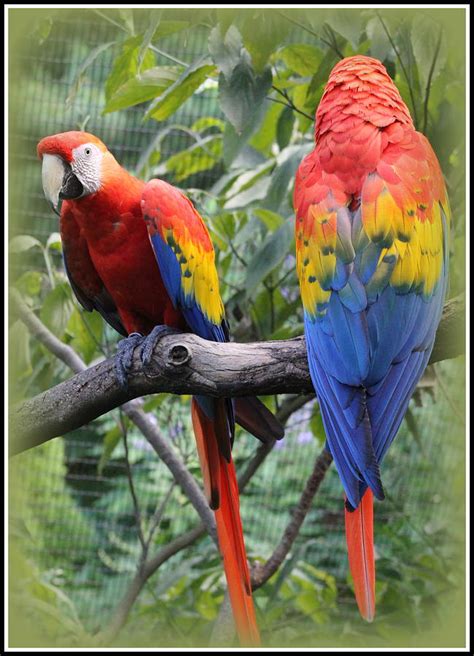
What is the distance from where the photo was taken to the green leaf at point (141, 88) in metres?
1.25

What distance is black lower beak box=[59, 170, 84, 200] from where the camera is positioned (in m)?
1.19

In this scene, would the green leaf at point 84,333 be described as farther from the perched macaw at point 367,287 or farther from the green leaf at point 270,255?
the perched macaw at point 367,287

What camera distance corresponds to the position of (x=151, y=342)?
1116 millimetres

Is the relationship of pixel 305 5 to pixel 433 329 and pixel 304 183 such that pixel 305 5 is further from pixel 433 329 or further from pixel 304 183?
pixel 433 329

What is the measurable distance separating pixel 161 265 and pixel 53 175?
0.67ft

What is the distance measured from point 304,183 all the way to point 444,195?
0.18 meters

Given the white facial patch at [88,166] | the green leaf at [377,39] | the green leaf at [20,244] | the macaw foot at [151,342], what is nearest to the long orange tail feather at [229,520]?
the macaw foot at [151,342]

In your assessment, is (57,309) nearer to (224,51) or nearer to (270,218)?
(270,218)

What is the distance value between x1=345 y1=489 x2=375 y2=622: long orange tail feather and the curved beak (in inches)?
24.3

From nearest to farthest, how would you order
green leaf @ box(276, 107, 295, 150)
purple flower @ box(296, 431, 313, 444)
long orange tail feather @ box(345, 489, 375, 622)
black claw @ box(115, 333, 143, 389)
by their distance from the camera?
long orange tail feather @ box(345, 489, 375, 622) < black claw @ box(115, 333, 143, 389) < green leaf @ box(276, 107, 295, 150) < purple flower @ box(296, 431, 313, 444)

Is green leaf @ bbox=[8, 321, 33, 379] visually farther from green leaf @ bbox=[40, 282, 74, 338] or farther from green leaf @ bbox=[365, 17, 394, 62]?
green leaf @ bbox=[365, 17, 394, 62]

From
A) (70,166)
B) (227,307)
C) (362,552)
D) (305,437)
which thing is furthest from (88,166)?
(305,437)

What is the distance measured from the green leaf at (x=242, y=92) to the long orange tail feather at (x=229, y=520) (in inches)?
17.4

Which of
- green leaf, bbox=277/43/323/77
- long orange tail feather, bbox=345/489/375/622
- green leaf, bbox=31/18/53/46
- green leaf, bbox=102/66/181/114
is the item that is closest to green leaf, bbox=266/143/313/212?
green leaf, bbox=277/43/323/77
